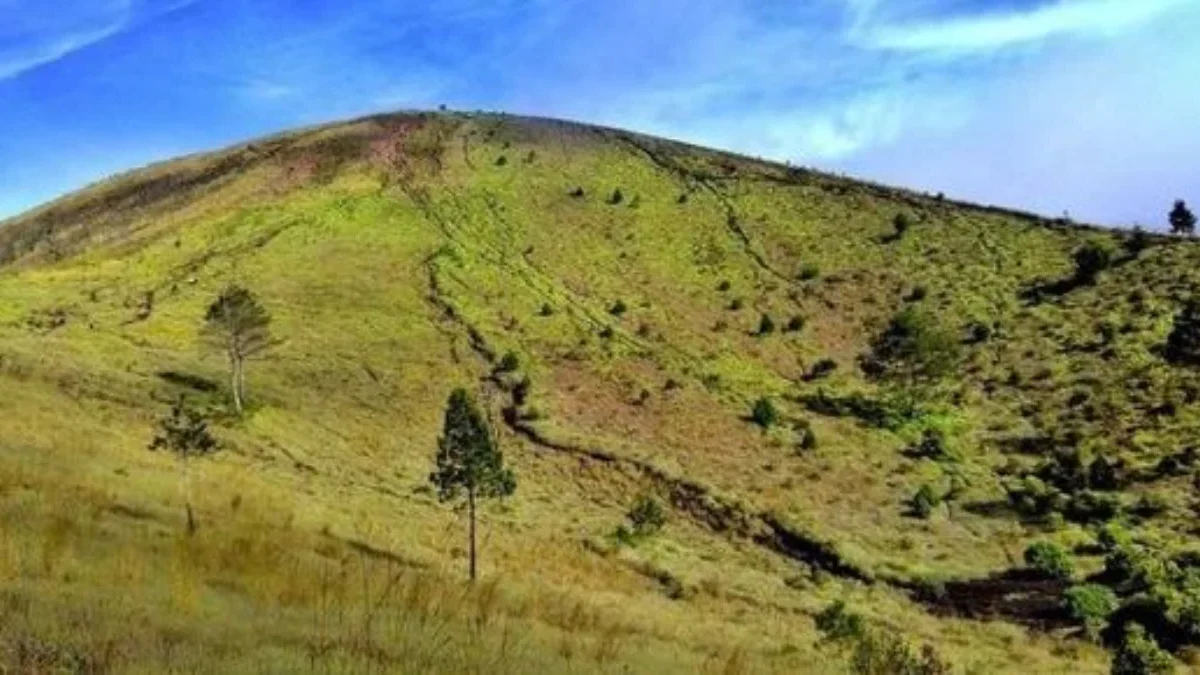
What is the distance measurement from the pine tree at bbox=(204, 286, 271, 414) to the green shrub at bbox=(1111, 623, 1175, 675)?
3944cm

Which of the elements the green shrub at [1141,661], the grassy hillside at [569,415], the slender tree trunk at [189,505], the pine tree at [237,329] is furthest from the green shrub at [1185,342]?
the slender tree trunk at [189,505]

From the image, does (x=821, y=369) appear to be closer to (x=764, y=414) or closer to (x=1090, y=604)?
(x=764, y=414)

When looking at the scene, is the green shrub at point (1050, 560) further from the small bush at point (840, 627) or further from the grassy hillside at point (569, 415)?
the small bush at point (840, 627)

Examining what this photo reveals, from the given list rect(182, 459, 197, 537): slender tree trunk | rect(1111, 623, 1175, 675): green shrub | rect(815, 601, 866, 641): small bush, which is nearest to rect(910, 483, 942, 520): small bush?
rect(1111, 623, 1175, 675): green shrub

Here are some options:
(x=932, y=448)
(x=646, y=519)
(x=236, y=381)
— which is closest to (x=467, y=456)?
(x=646, y=519)

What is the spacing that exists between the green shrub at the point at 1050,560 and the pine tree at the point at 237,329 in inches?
1388

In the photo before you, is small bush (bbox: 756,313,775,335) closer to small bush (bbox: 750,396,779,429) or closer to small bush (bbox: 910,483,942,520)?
small bush (bbox: 750,396,779,429)

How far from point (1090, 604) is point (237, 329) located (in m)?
39.4

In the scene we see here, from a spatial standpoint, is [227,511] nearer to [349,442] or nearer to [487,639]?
[487,639]

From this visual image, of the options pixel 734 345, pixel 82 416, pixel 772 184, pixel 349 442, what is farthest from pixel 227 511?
pixel 772 184

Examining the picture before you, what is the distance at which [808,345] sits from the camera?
80312 mm

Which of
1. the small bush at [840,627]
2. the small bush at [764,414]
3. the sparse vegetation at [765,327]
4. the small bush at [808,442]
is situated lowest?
the small bush at [840,627]

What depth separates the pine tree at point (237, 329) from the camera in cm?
6081

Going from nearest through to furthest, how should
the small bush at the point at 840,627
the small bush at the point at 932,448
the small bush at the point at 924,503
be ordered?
the small bush at the point at 840,627 → the small bush at the point at 924,503 → the small bush at the point at 932,448
